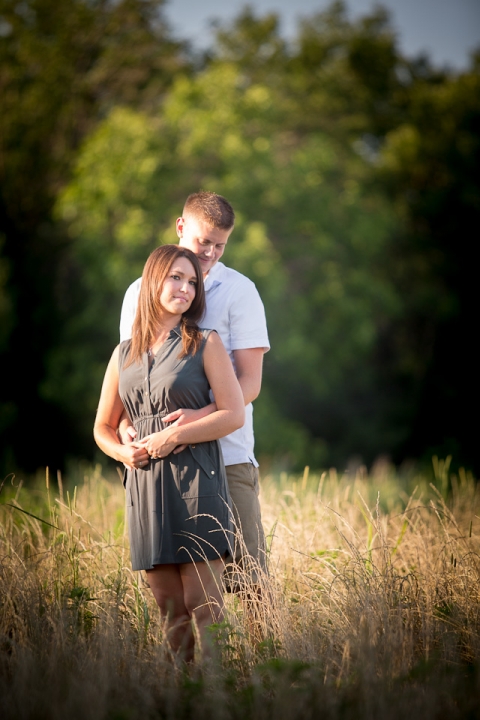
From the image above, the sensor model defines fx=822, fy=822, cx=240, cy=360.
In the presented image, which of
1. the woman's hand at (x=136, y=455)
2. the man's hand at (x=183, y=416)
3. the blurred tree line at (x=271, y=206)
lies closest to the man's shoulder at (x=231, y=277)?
the man's hand at (x=183, y=416)

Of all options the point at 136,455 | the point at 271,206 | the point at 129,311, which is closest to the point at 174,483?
the point at 136,455

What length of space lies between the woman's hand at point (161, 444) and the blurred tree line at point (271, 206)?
1366 cm

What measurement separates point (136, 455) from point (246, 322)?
0.77m

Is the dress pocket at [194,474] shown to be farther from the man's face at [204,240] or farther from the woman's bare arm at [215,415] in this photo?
the man's face at [204,240]

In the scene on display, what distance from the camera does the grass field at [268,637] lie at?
9.34 ft

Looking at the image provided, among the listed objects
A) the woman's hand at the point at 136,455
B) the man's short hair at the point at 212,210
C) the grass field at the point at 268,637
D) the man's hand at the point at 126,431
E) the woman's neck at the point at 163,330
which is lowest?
the grass field at the point at 268,637

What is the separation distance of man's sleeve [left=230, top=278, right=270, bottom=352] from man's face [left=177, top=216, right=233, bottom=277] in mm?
192

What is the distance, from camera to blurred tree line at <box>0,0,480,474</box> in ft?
62.5

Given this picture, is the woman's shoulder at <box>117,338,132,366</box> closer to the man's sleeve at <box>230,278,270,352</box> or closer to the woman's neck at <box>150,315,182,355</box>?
the woman's neck at <box>150,315,182,355</box>

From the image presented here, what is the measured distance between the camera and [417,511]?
530 centimetres

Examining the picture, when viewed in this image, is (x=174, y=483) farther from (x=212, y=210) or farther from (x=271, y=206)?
(x=271, y=206)

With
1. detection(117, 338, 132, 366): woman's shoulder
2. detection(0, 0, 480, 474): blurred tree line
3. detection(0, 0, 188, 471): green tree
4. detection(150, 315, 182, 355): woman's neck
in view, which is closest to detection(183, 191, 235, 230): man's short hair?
detection(150, 315, 182, 355): woman's neck

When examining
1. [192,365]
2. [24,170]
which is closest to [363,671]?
[192,365]

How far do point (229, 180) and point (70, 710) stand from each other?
1719cm
